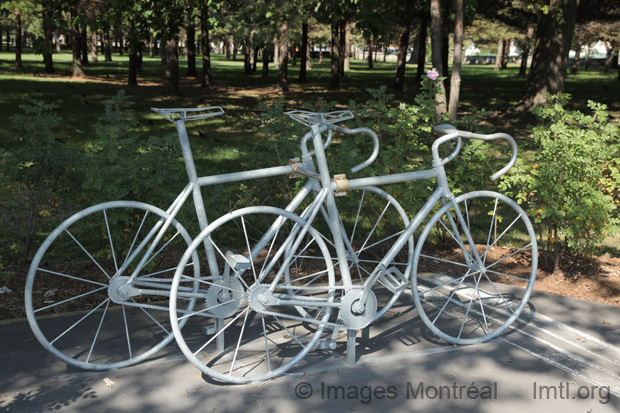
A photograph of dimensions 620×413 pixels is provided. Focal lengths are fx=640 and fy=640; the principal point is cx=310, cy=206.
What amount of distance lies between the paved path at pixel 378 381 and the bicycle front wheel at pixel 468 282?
7.9 inches

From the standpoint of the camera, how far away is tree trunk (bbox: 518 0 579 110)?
1463 centimetres

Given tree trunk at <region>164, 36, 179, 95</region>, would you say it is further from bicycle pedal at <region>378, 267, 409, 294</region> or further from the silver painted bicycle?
bicycle pedal at <region>378, 267, 409, 294</region>

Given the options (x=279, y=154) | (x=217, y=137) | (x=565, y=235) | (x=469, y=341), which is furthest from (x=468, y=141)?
(x=217, y=137)

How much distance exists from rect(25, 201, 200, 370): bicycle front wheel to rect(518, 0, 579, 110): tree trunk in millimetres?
11741

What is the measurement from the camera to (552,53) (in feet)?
48.9

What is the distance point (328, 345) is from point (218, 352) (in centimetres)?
69

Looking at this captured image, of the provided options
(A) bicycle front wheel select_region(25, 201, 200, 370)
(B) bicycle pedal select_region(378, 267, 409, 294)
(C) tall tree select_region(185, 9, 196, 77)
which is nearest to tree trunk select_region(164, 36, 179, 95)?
(C) tall tree select_region(185, 9, 196, 77)

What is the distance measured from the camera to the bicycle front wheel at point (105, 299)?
364cm

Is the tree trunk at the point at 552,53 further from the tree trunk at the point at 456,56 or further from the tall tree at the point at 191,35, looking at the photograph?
the tall tree at the point at 191,35

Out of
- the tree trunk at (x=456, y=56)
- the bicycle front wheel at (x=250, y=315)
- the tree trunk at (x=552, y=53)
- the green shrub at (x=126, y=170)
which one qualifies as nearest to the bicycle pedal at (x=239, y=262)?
the bicycle front wheel at (x=250, y=315)

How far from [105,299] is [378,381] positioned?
6.41 ft

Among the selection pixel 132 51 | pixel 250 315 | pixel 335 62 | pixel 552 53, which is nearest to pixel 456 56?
pixel 250 315

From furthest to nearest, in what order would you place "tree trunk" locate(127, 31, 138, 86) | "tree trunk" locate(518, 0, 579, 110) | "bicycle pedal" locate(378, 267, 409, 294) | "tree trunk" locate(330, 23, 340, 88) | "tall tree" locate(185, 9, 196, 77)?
"tree trunk" locate(330, 23, 340, 88), "tree trunk" locate(127, 31, 138, 86), "tall tree" locate(185, 9, 196, 77), "tree trunk" locate(518, 0, 579, 110), "bicycle pedal" locate(378, 267, 409, 294)

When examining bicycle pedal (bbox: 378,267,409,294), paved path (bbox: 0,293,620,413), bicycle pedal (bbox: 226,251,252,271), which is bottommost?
paved path (bbox: 0,293,620,413)
